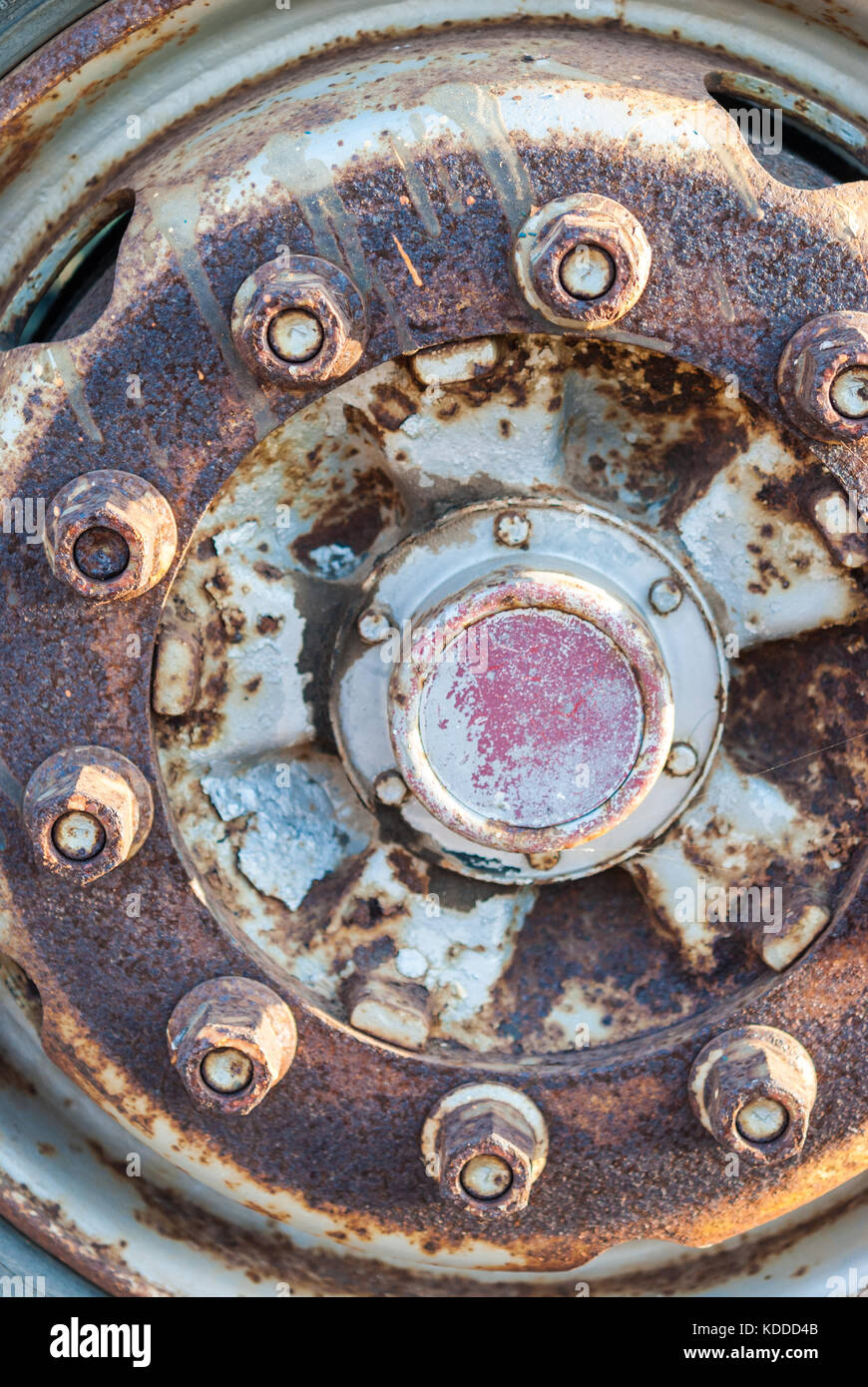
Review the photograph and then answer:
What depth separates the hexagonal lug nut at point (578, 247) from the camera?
113 centimetres

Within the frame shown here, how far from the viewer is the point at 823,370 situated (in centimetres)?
116

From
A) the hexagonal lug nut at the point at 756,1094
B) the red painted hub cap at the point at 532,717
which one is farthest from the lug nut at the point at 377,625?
the hexagonal lug nut at the point at 756,1094

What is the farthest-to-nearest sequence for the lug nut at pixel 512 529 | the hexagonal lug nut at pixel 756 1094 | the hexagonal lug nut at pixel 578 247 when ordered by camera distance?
the lug nut at pixel 512 529 < the hexagonal lug nut at pixel 756 1094 < the hexagonal lug nut at pixel 578 247

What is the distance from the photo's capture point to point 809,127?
1.37 meters

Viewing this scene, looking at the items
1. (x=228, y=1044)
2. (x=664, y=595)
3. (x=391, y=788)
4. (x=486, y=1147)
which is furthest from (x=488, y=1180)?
(x=664, y=595)

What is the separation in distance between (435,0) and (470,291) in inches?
16.3

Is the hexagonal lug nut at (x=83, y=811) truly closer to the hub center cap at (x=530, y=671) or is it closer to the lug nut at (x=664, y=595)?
the hub center cap at (x=530, y=671)

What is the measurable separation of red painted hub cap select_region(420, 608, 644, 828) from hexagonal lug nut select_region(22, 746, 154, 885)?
1.03 feet

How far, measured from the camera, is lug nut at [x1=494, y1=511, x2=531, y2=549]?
4.37 ft

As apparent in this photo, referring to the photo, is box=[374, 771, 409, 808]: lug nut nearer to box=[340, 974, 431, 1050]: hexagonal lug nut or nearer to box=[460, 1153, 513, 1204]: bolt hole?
box=[340, 974, 431, 1050]: hexagonal lug nut

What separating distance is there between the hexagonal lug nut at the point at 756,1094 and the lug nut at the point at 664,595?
463mm

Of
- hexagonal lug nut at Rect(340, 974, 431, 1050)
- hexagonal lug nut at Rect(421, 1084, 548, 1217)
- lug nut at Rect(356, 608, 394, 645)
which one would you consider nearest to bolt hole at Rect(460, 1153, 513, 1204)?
hexagonal lug nut at Rect(421, 1084, 548, 1217)

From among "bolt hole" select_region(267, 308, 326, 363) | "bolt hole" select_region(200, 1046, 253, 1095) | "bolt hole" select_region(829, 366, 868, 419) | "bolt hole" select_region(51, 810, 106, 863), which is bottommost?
"bolt hole" select_region(200, 1046, 253, 1095)

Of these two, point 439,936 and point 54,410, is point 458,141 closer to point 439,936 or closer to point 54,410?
point 54,410
